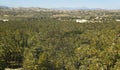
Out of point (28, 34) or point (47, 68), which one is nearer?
point (47, 68)

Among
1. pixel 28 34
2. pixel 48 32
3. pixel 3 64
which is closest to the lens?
pixel 3 64

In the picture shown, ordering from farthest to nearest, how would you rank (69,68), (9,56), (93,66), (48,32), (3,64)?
(48,32), (9,56), (3,64), (69,68), (93,66)

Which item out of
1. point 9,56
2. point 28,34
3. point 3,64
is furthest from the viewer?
point 28,34

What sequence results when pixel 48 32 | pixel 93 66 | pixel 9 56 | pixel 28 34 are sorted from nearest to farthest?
pixel 93 66
pixel 9 56
pixel 28 34
pixel 48 32

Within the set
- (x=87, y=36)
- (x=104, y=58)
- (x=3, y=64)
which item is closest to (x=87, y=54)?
(x=104, y=58)

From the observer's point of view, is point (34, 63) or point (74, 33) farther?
point (74, 33)

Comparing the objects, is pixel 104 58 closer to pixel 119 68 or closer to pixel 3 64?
pixel 119 68

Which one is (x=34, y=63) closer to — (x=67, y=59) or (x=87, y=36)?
(x=67, y=59)

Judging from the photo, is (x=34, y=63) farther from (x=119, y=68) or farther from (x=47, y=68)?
(x=119, y=68)

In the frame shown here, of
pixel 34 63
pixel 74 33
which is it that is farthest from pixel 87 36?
pixel 34 63
